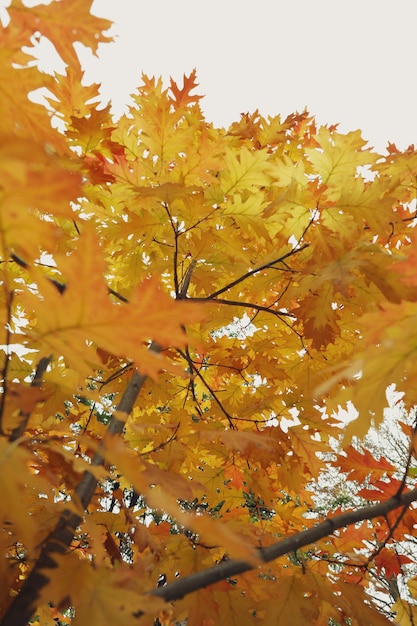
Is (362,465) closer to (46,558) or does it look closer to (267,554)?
(267,554)

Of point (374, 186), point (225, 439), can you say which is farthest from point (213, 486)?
point (374, 186)

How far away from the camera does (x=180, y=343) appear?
66 cm

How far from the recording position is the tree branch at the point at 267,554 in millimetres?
800

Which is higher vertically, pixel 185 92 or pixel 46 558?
pixel 185 92

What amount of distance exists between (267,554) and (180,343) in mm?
504

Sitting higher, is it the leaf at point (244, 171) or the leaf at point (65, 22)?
the leaf at point (244, 171)

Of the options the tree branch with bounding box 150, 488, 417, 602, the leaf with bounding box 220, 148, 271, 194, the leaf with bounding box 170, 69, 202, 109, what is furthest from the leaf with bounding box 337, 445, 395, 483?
the leaf with bounding box 170, 69, 202, 109

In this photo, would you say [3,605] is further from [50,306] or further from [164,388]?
[164,388]

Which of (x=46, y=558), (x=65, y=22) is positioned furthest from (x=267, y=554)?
(x=65, y=22)

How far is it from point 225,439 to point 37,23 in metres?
1.10

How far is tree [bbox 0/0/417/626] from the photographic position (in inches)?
25.5

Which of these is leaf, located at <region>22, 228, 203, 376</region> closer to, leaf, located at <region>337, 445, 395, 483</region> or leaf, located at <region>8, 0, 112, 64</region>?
leaf, located at <region>8, 0, 112, 64</region>

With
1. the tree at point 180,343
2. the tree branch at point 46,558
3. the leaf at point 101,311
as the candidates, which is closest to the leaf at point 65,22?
the tree at point 180,343

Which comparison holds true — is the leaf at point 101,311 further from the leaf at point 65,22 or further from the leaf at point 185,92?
the leaf at point 185,92
